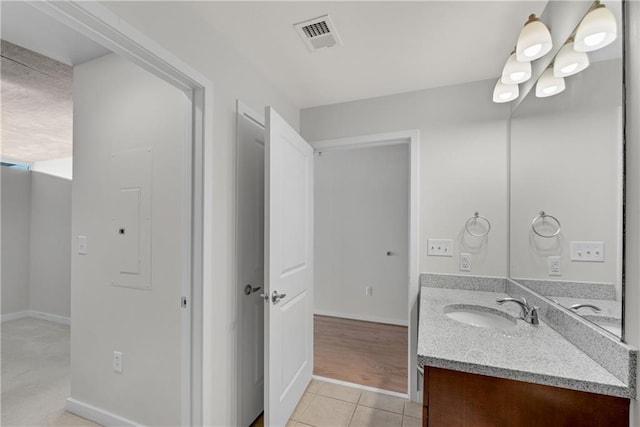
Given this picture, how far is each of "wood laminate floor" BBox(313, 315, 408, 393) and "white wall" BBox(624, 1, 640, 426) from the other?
1735 millimetres

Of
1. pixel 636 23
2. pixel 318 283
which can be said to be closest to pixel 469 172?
pixel 636 23

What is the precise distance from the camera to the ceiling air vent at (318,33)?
145cm

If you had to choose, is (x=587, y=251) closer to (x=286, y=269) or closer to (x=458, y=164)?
(x=458, y=164)

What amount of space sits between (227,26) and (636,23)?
1.63m

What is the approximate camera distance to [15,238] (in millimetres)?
3867

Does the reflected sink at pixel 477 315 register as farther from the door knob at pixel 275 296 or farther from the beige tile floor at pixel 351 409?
the door knob at pixel 275 296

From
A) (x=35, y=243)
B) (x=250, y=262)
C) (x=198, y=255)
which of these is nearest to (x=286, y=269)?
(x=250, y=262)

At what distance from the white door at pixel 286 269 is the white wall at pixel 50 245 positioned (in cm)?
355

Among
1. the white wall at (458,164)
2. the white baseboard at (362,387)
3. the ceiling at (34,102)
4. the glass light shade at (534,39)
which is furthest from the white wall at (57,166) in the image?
the glass light shade at (534,39)

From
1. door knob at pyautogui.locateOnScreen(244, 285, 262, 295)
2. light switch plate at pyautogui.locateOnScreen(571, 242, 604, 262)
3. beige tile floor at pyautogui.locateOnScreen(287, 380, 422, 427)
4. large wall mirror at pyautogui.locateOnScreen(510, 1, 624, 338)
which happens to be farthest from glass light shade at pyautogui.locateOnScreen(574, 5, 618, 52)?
beige tile floor at pyautogui.locateOnScreen(287, 380, 422, 427)

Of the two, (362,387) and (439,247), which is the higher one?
(439,247)

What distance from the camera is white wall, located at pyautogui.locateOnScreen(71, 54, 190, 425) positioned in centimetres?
166

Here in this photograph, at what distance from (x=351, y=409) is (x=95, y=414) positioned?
1704 mm

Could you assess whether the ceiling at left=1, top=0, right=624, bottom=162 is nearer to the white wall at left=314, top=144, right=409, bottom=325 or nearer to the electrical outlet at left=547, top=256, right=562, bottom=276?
the electrical outlet at left=547, top=256, right=562, bottom=276
